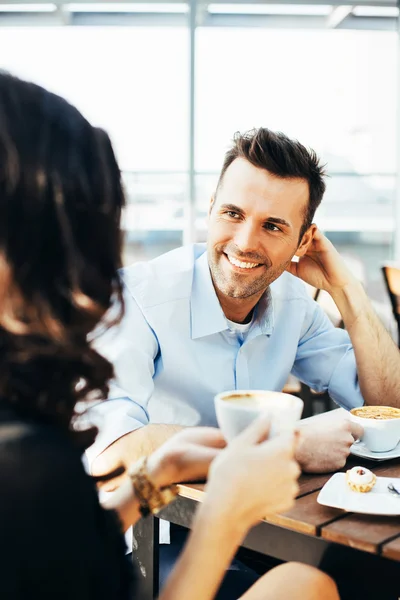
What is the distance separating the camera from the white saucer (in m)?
1.26

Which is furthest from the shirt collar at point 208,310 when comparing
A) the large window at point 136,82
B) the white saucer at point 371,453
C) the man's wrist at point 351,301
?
the large window at point 136,82

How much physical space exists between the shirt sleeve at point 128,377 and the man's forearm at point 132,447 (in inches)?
0.7

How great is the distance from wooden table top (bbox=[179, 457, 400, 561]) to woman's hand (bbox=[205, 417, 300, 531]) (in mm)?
178

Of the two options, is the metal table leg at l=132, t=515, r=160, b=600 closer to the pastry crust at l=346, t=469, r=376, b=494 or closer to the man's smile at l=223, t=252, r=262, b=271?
the pastry crust at l=346, t=469, r=376, b=494

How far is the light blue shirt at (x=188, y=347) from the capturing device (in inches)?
60.8

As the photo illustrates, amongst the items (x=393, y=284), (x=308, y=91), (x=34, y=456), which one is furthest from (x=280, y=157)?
(x=308, y=91)

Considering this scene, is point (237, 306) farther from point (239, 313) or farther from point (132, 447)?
point (132, 447)

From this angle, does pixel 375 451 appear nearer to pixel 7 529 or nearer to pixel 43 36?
pixel 7 529

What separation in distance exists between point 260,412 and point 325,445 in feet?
1.41

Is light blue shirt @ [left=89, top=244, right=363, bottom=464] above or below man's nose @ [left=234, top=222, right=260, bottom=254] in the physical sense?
below

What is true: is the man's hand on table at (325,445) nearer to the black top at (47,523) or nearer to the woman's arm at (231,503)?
the woman's arm at (231,503)

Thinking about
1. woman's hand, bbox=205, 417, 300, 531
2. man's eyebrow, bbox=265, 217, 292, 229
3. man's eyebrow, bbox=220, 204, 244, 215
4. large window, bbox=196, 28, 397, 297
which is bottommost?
woman's hand, bbox=205, 417, 300, 531

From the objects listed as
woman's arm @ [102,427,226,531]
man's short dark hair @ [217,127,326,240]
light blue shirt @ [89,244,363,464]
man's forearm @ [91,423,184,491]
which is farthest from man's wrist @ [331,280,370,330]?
woman's arm @ [102,427,226,531]

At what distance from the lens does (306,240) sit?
191 cm
